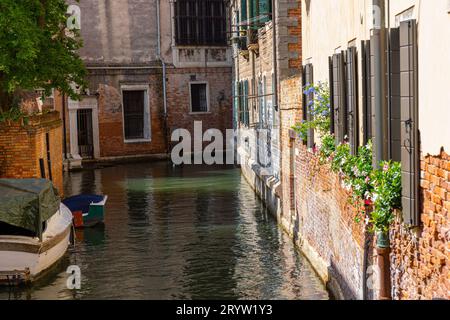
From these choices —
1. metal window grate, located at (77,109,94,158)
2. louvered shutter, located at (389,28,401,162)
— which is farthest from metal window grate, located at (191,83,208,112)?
louvered shutter, located at (389,28,401,162)

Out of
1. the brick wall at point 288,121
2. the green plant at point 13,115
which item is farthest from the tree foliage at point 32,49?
the brick wall at point 288,121

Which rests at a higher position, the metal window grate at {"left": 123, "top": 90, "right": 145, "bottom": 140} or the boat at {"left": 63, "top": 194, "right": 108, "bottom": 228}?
the metal window grate at {"left": 123, "top": 90, "right": 145, "bottom": 140}

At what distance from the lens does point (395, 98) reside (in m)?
6.89

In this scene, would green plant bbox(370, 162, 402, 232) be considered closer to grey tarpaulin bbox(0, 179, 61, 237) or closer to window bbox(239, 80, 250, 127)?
grey tarpaulin bbox(0, 179, 61, 237)

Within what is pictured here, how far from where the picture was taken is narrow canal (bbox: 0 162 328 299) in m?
11.8

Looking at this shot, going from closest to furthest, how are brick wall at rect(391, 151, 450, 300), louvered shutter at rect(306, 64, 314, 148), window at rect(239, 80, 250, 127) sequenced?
brick wall at rect(391, 151, 450, 300), louvered shutter at rect(306, 64, 314, 148), window at rect(239, 80, 250, 127)

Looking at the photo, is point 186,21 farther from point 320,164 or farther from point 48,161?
point 320,164

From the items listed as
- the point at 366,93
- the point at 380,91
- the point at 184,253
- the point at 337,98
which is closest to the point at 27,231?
the point at 184,253

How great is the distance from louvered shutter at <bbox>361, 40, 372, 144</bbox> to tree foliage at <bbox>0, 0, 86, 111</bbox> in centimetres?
799

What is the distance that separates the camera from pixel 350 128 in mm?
9180

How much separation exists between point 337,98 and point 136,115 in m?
23.3

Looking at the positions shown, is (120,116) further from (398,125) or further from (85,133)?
(398,125)

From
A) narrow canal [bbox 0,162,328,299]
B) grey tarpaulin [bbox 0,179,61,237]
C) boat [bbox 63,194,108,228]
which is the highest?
grey tarpaulin [bbox 0,179,61,237]

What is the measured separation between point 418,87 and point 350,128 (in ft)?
9.65
